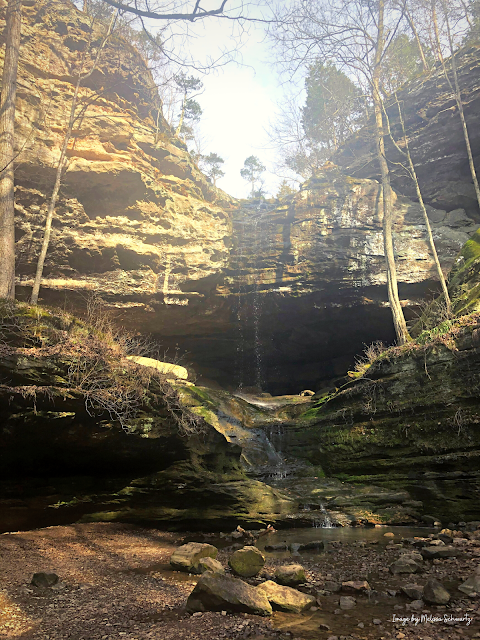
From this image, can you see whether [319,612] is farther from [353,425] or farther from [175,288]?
[175,288]

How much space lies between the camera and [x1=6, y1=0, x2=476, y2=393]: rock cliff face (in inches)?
611

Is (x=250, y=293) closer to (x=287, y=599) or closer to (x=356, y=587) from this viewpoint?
(x=356, y=587)

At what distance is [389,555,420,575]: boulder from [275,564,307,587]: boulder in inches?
52.6

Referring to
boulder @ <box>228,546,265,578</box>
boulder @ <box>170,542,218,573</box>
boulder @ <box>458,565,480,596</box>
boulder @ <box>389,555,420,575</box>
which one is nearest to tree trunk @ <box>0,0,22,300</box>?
boulder @ <box>170,542,218,573</box>

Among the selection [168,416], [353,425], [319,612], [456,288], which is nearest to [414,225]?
[456,288]

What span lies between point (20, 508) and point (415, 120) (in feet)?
83.6

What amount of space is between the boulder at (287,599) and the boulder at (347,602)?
0.32 m

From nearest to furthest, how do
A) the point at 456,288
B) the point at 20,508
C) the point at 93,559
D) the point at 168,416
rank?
the point at 93,559 → the point at 20,508 → the point at 168,416 → the point at 456,288

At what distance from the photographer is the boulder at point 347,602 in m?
4.07

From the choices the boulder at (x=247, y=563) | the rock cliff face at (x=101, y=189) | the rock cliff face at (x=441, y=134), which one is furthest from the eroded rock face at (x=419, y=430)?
the rock cliff face at (x=441, y=134)

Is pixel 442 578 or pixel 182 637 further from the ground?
pixel 182 637

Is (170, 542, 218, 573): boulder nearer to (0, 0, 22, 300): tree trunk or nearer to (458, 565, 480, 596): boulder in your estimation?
(458, 565, 480, 596): boulder

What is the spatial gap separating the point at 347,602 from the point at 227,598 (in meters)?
1.42

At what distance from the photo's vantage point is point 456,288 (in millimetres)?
13102
